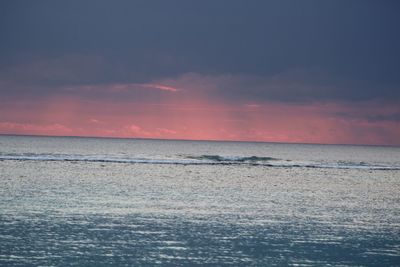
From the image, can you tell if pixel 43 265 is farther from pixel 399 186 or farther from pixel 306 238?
pixel 399 186

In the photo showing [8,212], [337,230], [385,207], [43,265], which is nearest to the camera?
[43,265]

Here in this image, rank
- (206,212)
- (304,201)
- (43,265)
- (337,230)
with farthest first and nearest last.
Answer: (304,201)
(206,212)
(337,230)
(43,265)

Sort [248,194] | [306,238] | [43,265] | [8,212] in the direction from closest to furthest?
[43,265] → [306,238] → [8,212] → [248,194]

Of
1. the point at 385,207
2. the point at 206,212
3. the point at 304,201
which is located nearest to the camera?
the point at 206,212

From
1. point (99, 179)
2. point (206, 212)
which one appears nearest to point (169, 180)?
point (99, 179)

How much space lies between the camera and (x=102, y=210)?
41.3 meters

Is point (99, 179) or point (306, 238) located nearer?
point (306, 238)

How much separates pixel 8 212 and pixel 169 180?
35.0 metres

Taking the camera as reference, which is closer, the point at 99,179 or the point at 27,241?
the point at 27,241

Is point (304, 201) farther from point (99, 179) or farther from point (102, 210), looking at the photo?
point (99, 179)

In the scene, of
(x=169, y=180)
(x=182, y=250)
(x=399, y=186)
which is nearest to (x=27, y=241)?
(x=182, y=250)

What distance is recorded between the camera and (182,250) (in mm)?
28219

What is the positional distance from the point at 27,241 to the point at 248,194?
31.6 meters

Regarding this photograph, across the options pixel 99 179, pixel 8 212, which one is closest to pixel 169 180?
pixel 99 179
